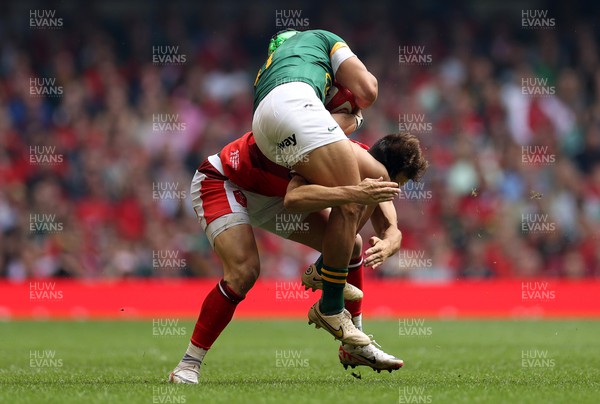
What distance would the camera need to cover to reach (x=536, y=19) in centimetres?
2245

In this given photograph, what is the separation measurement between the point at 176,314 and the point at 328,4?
8316 mm

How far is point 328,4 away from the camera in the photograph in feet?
72.1

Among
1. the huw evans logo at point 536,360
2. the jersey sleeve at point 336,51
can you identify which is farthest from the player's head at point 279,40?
the huw evans logo at point 536,360

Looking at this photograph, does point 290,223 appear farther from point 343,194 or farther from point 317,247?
point 343,194

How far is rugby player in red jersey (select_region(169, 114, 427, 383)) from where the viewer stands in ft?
22.9

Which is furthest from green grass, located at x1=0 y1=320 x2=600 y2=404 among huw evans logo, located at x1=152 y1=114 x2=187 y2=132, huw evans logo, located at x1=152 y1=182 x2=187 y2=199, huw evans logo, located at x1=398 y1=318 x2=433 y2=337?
huw evans logo, located at x1=152 y1=114 x2=187 y2=132

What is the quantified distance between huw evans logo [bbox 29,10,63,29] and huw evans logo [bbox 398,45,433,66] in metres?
6.84

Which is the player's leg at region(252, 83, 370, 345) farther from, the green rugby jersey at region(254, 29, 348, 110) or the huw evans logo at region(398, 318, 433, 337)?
the huw evans logo at region(398, 318, 433, 337)

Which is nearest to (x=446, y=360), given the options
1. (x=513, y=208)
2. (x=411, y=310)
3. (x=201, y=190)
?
(x=201, y=190)

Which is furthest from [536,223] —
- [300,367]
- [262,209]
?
[262,209]

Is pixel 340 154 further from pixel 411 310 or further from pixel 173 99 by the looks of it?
pixel 173 99

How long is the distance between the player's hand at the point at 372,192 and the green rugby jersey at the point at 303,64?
76cm

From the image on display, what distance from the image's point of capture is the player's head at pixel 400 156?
7277 mm

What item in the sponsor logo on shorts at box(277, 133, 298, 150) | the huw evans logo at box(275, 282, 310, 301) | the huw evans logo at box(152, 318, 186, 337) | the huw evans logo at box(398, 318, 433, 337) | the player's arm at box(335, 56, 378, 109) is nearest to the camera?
the sponsor logo on shorts at box(277, 133, 298, 150)
